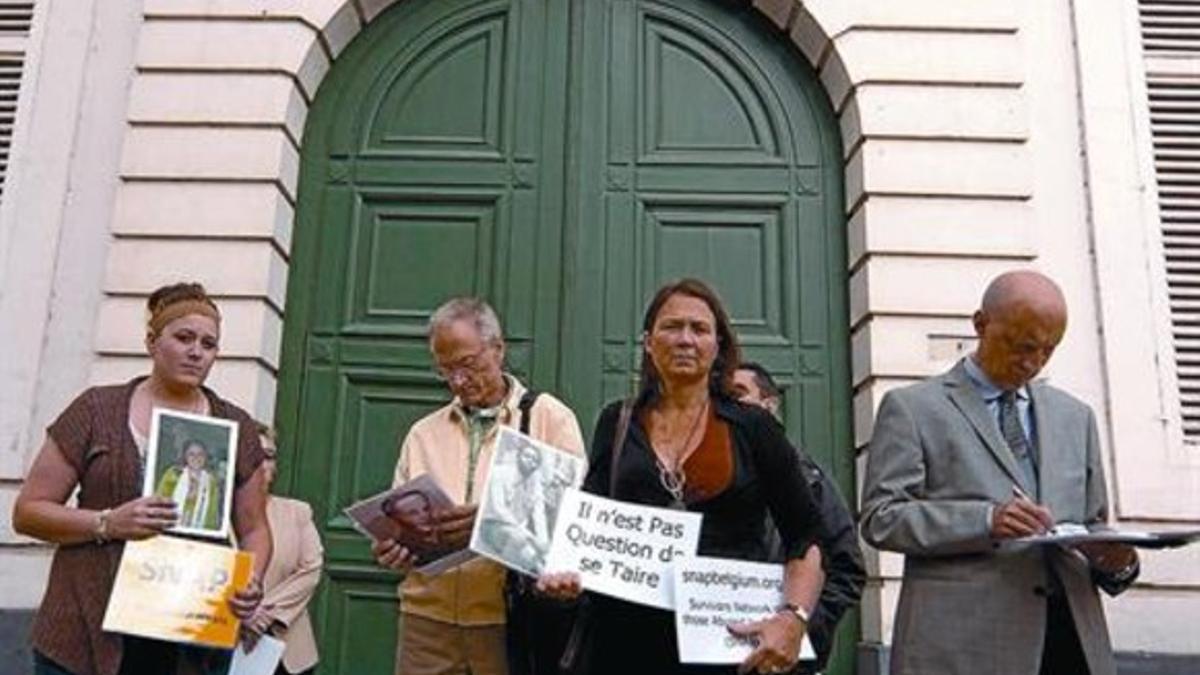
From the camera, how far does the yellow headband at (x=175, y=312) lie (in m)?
3.71

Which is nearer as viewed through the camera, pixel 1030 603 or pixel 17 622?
pixel 1030 603

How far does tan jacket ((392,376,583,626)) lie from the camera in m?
3.97

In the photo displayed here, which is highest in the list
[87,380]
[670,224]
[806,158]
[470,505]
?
[806,158]

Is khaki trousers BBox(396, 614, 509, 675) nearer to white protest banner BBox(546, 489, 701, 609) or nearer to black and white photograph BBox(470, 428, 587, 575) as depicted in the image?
black and white photograph BBox(470, 428, 587, 575)

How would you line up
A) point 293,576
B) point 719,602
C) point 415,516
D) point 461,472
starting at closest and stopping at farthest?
point 719,602
point 415,516
point 461,472
point 293,576

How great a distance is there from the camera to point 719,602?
122 inches

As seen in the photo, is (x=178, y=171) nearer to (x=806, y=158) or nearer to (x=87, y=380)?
(x=87, y=380)

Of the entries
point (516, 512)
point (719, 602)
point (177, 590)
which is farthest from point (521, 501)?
point (177, 590)

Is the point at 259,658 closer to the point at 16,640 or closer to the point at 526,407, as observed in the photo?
the point at 526,407

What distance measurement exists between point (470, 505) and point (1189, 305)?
4486mm

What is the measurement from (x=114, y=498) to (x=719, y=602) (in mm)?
1797

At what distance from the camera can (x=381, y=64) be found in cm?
720

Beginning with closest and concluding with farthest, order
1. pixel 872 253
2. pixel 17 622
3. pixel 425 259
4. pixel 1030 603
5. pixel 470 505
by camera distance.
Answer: pixel 1030 603 → pixel 470 505 → pixel 17 622 → pixel 872 253 → pixel 425 259

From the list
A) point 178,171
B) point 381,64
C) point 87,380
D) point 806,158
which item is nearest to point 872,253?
point 806,158
